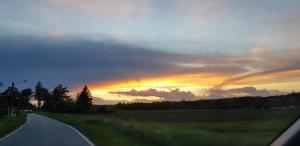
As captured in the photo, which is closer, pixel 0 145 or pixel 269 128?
pixel 0 145

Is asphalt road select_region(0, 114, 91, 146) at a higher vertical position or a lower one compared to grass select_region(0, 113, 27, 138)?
lower

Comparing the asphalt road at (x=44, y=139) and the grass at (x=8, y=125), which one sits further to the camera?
the grass at (x=8, y=125)

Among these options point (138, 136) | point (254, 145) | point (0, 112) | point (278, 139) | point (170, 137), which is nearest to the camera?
point (278, 139)

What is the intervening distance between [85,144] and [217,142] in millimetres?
7325

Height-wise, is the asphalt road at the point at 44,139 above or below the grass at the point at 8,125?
below

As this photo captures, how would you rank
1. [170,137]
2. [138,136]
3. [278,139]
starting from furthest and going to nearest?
[138,136] → [170,137] → [278,139]

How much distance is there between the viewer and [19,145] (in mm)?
27094

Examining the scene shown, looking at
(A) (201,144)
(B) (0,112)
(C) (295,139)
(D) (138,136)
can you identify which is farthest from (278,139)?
(B) (0,112)

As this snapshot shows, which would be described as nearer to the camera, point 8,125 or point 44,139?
point 44,139

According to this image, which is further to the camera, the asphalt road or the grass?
the grass

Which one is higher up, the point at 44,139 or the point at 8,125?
the point at 8,125

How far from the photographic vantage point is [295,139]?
2076mm

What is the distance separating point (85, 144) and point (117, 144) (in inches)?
91.6

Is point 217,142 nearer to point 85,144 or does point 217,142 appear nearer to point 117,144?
point 117,144
